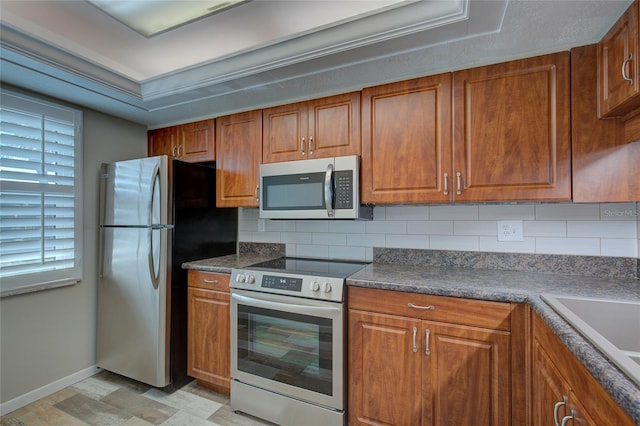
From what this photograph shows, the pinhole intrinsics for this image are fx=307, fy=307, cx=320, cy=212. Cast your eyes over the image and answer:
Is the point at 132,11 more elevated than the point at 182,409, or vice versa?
the point at 132,11

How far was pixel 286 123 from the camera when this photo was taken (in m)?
2.19

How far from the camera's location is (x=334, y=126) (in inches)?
80.0

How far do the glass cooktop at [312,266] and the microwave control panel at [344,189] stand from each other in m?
0.40

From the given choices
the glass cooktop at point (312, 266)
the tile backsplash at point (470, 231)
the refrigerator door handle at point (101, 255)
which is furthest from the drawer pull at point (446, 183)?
the refrigerator door handle at point (101, 255)

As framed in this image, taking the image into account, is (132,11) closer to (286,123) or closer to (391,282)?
(286,123)

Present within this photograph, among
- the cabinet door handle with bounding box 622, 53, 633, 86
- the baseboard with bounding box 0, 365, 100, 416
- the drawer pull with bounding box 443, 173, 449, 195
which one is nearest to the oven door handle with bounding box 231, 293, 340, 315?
the drawer pull with bounding box 443, 173, 449, 195

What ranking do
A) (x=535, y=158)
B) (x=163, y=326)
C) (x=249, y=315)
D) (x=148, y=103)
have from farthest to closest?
(x=148, y=103) → (x=163, y=326) → (x=249, y=315) → (x=535, y=158)

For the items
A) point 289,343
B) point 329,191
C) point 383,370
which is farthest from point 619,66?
point 289,343

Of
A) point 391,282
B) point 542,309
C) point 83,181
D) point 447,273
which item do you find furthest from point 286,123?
point 542,309

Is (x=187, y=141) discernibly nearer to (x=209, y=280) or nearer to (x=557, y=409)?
(x=209, y=280)

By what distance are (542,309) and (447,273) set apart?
0.66 metres

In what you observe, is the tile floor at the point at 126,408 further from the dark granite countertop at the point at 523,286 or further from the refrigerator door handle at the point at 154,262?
the dark granite countertop at the point at 523,286

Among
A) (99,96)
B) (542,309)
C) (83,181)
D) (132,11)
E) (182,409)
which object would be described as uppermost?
(132,11)

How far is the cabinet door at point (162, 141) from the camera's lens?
8.82ft
